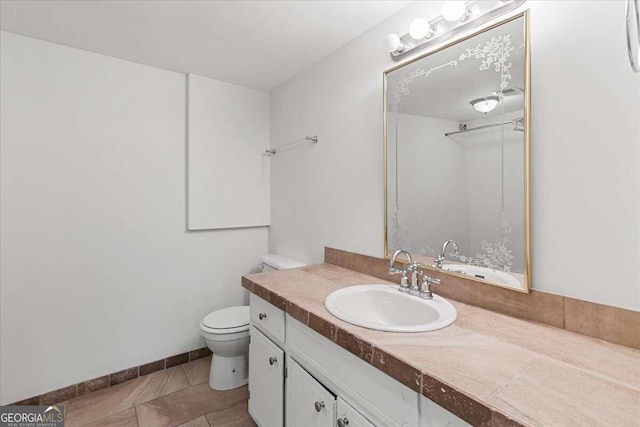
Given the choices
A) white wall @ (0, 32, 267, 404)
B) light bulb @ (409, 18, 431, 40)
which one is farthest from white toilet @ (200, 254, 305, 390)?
light bulb @ (409, 18, 431, 40)

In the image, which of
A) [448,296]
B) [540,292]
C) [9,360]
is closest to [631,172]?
[540,292]

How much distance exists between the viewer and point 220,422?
1.78 m

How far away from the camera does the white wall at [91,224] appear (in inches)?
72.1

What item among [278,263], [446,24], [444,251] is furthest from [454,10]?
[278,263]

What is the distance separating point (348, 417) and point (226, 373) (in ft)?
4.39

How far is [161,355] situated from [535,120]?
2716 mm

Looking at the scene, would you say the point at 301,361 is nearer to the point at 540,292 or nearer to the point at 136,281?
the point at 540,292

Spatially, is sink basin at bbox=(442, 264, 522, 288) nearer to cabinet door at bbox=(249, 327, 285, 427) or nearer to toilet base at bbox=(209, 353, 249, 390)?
cabinet door at bbox=(249, 327, 285, 427)

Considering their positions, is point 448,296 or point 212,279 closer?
point 448,296

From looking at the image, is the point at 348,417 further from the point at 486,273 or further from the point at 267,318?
the point at 486,273

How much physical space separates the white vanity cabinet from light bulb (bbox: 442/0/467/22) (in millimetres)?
1346

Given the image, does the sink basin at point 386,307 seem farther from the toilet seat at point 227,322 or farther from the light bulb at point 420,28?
the light bulb at point 420,28

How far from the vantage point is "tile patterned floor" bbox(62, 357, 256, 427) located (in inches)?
70.1

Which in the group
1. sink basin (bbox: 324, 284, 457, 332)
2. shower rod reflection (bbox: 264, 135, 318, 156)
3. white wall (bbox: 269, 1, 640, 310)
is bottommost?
sink basin (bbox: 324, 284, 457, 332)
